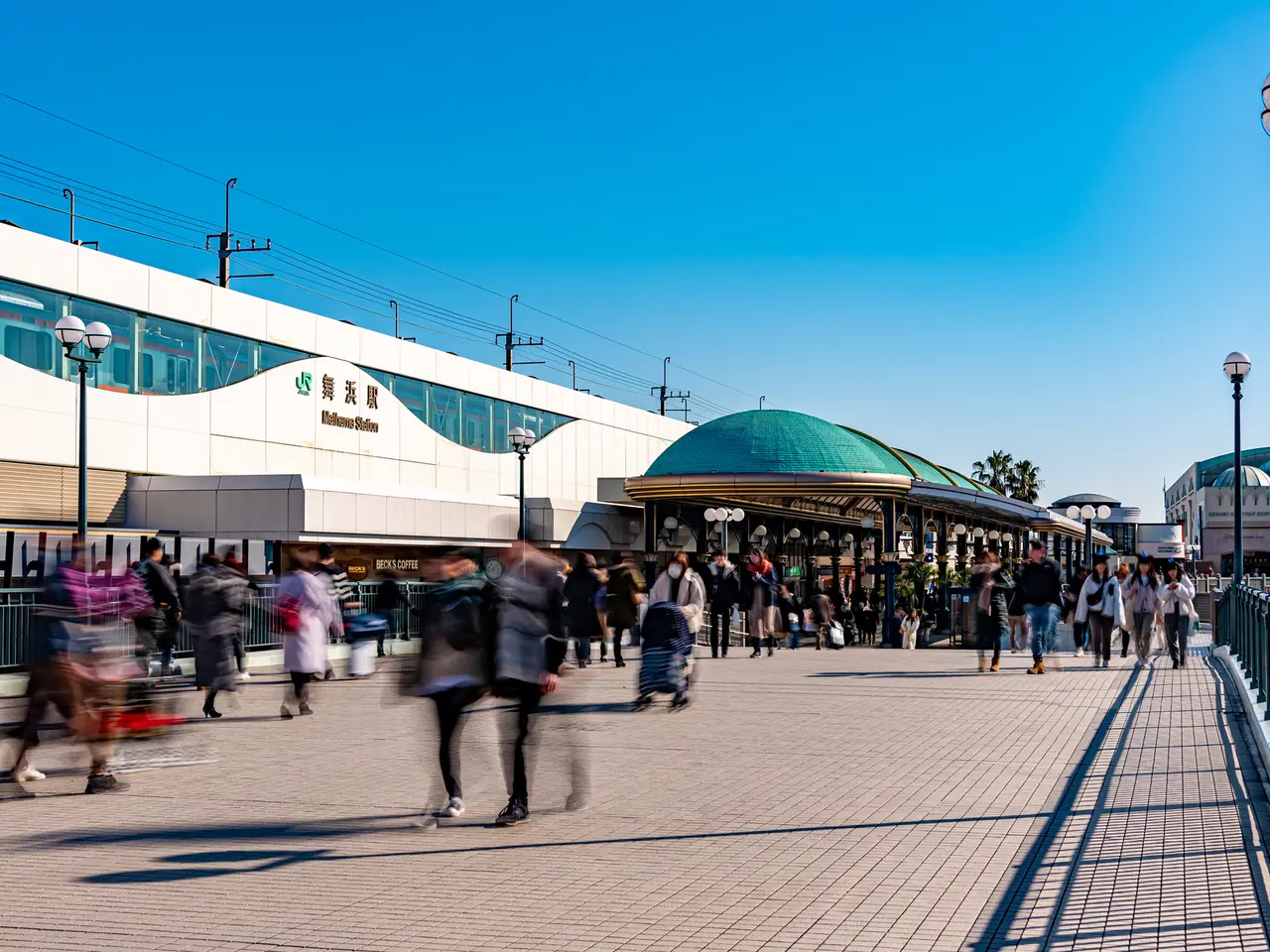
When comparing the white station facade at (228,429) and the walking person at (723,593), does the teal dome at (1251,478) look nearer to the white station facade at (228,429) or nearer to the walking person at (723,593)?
the white station facade at (228,429)

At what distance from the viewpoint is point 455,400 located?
4919 centimetres

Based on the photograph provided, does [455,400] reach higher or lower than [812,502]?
higher

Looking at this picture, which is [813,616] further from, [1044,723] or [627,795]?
[627,795]

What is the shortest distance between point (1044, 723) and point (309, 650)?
7.60 meters

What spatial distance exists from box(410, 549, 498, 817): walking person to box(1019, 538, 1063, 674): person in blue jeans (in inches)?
496

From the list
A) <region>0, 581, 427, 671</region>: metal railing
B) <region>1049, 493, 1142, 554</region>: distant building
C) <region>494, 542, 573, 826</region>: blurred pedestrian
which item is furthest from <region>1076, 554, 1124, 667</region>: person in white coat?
<region>1049, 493, 1142, 554</region>: distant building

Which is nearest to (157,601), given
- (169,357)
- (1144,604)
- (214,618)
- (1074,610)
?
(214,618)

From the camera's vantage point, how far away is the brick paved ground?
Result: 573 centimetres

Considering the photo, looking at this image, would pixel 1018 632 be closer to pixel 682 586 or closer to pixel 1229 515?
pixel 682 586

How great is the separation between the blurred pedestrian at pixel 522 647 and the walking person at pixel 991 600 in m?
12.1

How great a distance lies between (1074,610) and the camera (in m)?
25.8

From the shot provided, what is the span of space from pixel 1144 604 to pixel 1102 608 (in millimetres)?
668

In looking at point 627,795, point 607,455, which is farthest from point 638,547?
point 627,795

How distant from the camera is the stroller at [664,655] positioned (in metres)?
14.2
